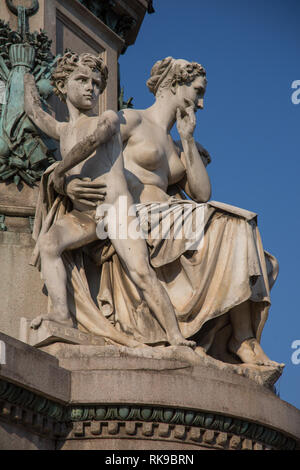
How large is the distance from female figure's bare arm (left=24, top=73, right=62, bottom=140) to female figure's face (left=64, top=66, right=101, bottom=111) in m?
0.35

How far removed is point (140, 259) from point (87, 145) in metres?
1.34

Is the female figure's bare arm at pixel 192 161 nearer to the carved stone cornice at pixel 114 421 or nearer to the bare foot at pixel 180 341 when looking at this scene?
the bare foot at pixel 180 341

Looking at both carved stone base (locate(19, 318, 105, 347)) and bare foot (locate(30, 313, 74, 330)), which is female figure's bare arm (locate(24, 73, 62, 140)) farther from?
carved stone base (locate(19, 318, 105, 347))

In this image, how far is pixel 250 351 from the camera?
13273 millimetres

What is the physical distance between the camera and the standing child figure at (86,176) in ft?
42.0

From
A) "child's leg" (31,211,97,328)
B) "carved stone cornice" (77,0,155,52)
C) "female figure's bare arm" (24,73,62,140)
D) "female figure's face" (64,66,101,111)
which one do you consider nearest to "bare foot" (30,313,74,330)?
"child's leg" (31,211,97,328)

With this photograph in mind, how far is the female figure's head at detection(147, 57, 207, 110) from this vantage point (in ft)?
47.1

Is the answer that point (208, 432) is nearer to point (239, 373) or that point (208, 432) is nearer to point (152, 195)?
point (239, 373)

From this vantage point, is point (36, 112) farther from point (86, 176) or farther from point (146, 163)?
point (146, 163)

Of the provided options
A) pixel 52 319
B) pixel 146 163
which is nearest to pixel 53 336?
pixel 52 319

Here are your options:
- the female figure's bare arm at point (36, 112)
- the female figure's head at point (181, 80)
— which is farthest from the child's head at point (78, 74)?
the female figure's head at point (181, 80)
